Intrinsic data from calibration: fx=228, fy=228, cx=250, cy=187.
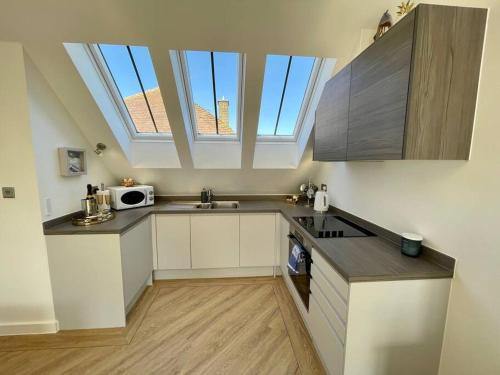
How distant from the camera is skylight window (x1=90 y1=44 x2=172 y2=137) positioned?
6.70ft

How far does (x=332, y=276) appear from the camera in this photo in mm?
1370

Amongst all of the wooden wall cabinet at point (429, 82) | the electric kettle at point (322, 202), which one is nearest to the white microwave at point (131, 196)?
the electric kettle at point (322, 202)

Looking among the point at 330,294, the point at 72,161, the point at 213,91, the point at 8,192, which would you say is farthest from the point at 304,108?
the point at 8,192

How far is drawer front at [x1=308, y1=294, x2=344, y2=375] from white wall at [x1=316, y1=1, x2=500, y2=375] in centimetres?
59

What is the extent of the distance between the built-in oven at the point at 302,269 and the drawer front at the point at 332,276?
0.17 m

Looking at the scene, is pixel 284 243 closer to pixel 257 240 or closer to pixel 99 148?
pixel 257 240

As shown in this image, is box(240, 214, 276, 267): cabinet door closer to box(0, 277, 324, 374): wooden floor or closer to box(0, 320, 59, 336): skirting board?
box(0, 277, 324, 374): wooden floor

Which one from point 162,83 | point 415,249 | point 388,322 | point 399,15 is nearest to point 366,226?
point 415,249

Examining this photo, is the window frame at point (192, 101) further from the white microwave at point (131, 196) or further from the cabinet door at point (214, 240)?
the cabinet door at point (214, 240)

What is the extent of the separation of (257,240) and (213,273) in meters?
0.71

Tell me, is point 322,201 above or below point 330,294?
above

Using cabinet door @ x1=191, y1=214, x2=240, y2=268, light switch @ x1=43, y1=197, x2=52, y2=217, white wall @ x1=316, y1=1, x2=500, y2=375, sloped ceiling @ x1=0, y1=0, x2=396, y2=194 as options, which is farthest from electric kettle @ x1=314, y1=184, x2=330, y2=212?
light switch @ x1=43, y1=197, x2=52, y2=217

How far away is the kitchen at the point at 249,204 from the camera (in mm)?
1114

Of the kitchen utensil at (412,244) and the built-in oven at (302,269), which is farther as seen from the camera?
the built-in oven at (302,269)
